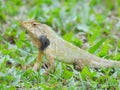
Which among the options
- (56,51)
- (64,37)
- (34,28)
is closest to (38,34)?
(34,28)

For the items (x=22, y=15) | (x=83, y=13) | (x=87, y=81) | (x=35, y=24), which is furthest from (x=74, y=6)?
(x=87, y=81)

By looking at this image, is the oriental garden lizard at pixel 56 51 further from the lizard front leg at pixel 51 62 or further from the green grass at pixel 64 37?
the green grass at pixel 64 37

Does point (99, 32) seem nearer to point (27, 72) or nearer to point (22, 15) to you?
point (22, 15)

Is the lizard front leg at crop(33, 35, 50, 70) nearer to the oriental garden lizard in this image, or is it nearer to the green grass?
the oriental garden lizard

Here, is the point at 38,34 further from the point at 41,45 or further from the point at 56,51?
the point at 56,51

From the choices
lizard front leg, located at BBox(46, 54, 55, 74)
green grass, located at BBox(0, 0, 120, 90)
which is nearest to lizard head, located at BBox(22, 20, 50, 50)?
lizard front leg, located at BBox(46, 54, 55, 74)

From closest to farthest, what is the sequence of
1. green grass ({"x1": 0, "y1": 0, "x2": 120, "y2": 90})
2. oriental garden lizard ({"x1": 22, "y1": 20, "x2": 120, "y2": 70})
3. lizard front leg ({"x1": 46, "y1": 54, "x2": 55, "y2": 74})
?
green grass ({"x1": 0, "y1": 0, "x2": 120, "y2": 90}) → lizard front leg ({"x1": 46, "y1": 54, "x2": 55, "y2": 74}) → oriental garden lizard ({"x1": 22, "y1": 20, "x2": 120, "y2": 70})
